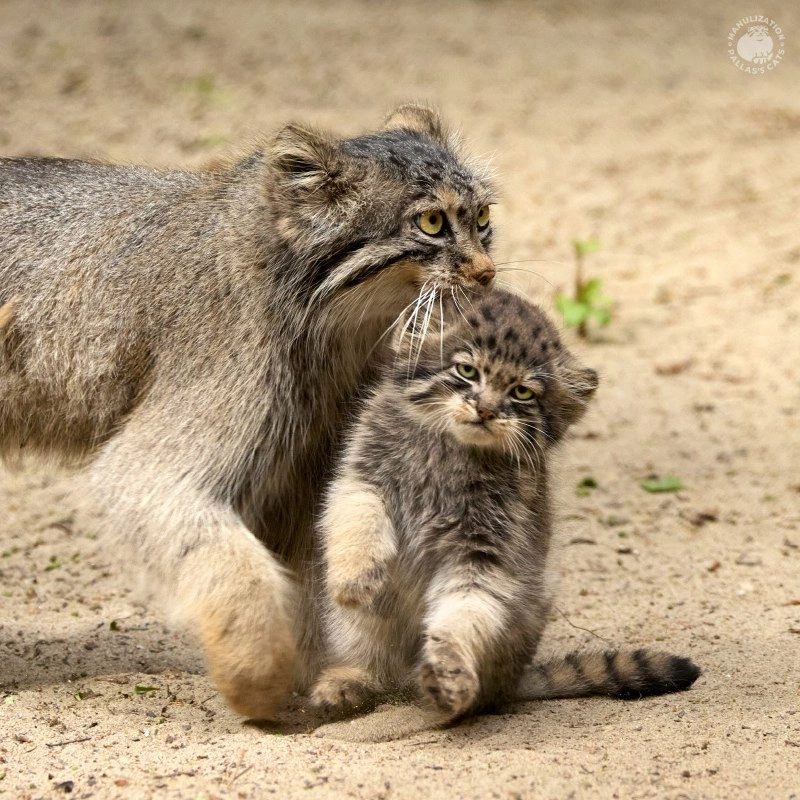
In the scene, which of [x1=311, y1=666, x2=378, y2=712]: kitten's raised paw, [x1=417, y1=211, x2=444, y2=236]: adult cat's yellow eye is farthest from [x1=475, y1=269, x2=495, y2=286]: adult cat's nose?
[x1=311, y1=666, x2=378, y2=712]: kitten's raised paw

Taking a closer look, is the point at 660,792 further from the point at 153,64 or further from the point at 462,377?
the point at 153,64

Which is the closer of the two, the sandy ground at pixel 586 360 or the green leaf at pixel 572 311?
the sandy ground at pixel 586 360

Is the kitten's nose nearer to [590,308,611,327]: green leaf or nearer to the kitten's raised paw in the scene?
the kitten's raised paw

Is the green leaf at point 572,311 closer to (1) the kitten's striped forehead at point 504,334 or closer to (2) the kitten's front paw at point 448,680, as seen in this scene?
(1) the kitten's striped forehead at point 504,334

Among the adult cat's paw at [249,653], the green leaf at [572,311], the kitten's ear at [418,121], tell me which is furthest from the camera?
the green leaf at [572,311]

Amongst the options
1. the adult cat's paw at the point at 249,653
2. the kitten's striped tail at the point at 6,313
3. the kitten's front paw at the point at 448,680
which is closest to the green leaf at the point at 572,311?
the kitten's striped tail at the point at 6,313

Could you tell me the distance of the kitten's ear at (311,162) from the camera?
484 centimetres

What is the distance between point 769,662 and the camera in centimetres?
515

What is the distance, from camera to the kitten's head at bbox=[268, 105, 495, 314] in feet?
15.7

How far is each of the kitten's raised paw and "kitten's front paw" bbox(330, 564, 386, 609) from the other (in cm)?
45

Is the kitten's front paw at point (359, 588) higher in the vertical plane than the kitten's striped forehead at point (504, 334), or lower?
lower

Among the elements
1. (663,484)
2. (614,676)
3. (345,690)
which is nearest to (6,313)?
(345,690)

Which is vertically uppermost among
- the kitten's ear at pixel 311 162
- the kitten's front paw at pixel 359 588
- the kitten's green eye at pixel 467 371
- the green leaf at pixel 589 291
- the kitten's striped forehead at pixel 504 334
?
the kitten's ear at pixel 311 162

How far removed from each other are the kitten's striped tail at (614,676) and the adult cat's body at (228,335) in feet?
3.32
